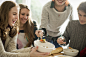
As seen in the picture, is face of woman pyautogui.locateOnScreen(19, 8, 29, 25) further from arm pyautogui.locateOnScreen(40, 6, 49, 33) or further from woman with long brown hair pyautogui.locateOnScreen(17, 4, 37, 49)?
arm pyautogui.locateOnScreen(40, 6, 49, 33)

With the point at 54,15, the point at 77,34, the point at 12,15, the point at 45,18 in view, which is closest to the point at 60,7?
the point at 54,15

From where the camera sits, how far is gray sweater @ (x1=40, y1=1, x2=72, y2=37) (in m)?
1.67

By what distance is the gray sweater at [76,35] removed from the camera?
148 cm

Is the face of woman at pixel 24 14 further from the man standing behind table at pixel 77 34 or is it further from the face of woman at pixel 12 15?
the man standing behind table at pixel 77 34

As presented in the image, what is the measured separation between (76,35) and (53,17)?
17.3 inches

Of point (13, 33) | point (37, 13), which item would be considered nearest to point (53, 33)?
point (13, 33)

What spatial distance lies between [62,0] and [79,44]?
65 cm

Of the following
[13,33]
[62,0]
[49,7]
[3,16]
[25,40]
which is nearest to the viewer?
[3,16]

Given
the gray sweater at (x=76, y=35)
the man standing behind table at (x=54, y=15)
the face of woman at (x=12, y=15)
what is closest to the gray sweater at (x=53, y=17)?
the man standing behind table at (x=54, y=15)

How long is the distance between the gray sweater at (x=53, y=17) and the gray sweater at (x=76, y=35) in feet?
0.55

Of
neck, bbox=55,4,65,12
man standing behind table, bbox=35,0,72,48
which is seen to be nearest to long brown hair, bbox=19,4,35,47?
man standing behind table, bbox=35,0,72,48

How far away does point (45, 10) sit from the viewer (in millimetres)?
1683

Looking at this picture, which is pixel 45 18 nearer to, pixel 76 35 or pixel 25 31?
pixel 25 31

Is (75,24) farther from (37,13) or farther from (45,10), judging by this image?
(37,13)
